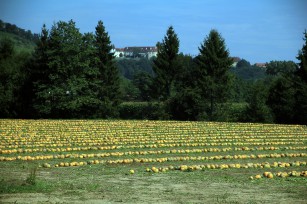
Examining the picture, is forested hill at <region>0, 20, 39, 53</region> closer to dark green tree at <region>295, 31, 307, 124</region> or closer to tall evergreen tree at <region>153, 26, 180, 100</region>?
tall evergreen tree at <region>153, 26, 180, 100</region>

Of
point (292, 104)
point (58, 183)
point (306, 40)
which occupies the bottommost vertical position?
point (58, 183)

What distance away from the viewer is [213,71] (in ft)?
122

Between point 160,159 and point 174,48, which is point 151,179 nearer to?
point 160,159

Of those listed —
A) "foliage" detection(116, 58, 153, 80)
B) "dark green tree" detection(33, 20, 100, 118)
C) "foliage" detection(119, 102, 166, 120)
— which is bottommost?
"foliage" detection(119, 102, 166, 120)

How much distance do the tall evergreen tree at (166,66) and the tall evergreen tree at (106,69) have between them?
384 centimetres

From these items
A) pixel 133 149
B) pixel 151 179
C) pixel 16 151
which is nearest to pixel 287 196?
pixel 151 179

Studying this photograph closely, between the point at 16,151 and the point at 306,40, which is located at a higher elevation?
the point at 306,40

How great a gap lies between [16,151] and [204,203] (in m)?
9.50

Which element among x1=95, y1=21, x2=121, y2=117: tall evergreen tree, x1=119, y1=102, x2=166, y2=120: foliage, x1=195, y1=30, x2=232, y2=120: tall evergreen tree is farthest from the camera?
x1=95, y1=21, x2=121, y2=117: tall evergreen tree

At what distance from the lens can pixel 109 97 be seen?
139ft

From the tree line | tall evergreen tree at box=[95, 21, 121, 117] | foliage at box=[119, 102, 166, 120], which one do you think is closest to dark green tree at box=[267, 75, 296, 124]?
the tree line

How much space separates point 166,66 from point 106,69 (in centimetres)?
566

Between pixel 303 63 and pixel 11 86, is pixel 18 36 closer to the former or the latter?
pixel 11 86

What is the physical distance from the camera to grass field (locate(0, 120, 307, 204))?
320 inches
